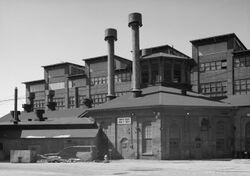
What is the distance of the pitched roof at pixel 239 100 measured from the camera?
41519mm

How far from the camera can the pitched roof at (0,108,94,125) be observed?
42.1 m

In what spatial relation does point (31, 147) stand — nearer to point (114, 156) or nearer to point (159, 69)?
point (114, 156)

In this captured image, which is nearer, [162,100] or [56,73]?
[162,100]

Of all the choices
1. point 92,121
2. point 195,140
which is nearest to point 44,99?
point 92,121

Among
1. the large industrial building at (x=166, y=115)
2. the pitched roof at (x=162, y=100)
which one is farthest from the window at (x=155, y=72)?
the pitched roof at (x=162, y=100)

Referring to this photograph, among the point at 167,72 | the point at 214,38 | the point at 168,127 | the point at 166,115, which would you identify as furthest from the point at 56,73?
the point at 168,127

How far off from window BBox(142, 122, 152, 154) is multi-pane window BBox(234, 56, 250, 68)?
61.5 ft

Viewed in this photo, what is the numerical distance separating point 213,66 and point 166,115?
17.9 metres

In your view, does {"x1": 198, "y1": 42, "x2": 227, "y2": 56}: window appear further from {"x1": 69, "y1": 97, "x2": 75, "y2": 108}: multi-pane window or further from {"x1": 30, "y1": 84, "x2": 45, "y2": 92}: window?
{"x1": 30, "y1": 84, "x2": 45, "y2": 92}: window

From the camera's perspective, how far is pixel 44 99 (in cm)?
7125

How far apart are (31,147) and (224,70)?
90.9 feet

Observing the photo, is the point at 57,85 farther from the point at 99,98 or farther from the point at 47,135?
the point at 47,135

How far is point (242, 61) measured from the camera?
46844 mm

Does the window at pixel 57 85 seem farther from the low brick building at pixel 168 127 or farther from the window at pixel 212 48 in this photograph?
the low brick building at pixel 168 127
